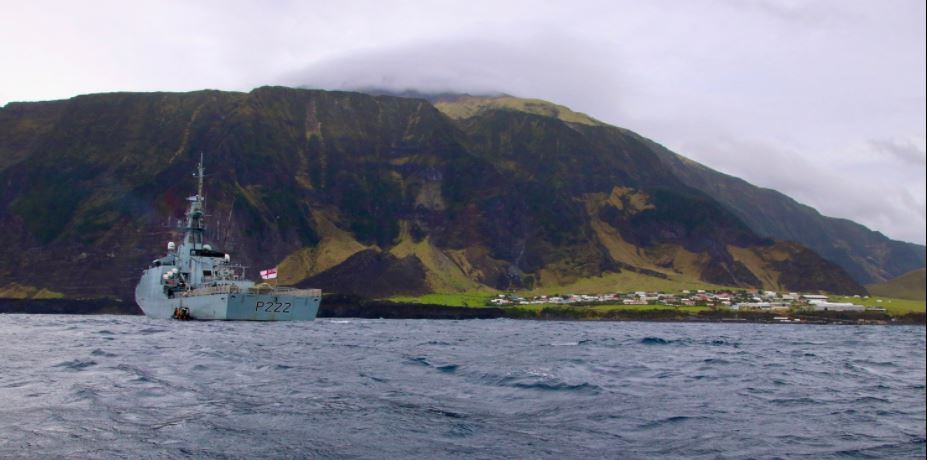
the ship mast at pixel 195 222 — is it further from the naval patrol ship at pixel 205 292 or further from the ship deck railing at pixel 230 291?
the ship deck railing at pixel 230 291

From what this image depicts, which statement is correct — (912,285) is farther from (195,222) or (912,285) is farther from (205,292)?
(195,222)

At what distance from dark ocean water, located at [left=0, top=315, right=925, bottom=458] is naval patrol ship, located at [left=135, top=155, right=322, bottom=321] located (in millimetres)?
72842

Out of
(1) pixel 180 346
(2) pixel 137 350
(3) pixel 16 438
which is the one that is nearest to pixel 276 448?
(3) pixel 16 438

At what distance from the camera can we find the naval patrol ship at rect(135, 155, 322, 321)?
421ft

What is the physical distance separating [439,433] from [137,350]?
3757 centimetres

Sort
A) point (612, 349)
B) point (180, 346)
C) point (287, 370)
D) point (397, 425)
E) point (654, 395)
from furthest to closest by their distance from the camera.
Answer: point (612, 349) < point (180, 346) < point (287, 370) < point (654, 395) < point (397, 425)

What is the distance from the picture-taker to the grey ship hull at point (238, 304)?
4988 inches

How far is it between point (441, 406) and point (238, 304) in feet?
330

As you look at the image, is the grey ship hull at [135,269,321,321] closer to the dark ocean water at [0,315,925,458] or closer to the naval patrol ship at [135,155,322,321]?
the naval patrol ship at [135,155,322,321]

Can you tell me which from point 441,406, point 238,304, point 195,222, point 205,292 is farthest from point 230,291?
point 441,406

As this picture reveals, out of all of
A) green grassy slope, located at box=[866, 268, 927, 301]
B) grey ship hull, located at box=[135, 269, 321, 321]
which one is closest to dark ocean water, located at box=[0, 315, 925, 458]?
green grassy slope, located at box=[866, 268, 927, 301]

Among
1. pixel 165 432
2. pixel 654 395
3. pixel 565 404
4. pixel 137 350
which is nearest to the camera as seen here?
pixel 165 432

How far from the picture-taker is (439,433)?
88.8ft

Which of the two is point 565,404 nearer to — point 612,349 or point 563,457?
point 563,457
